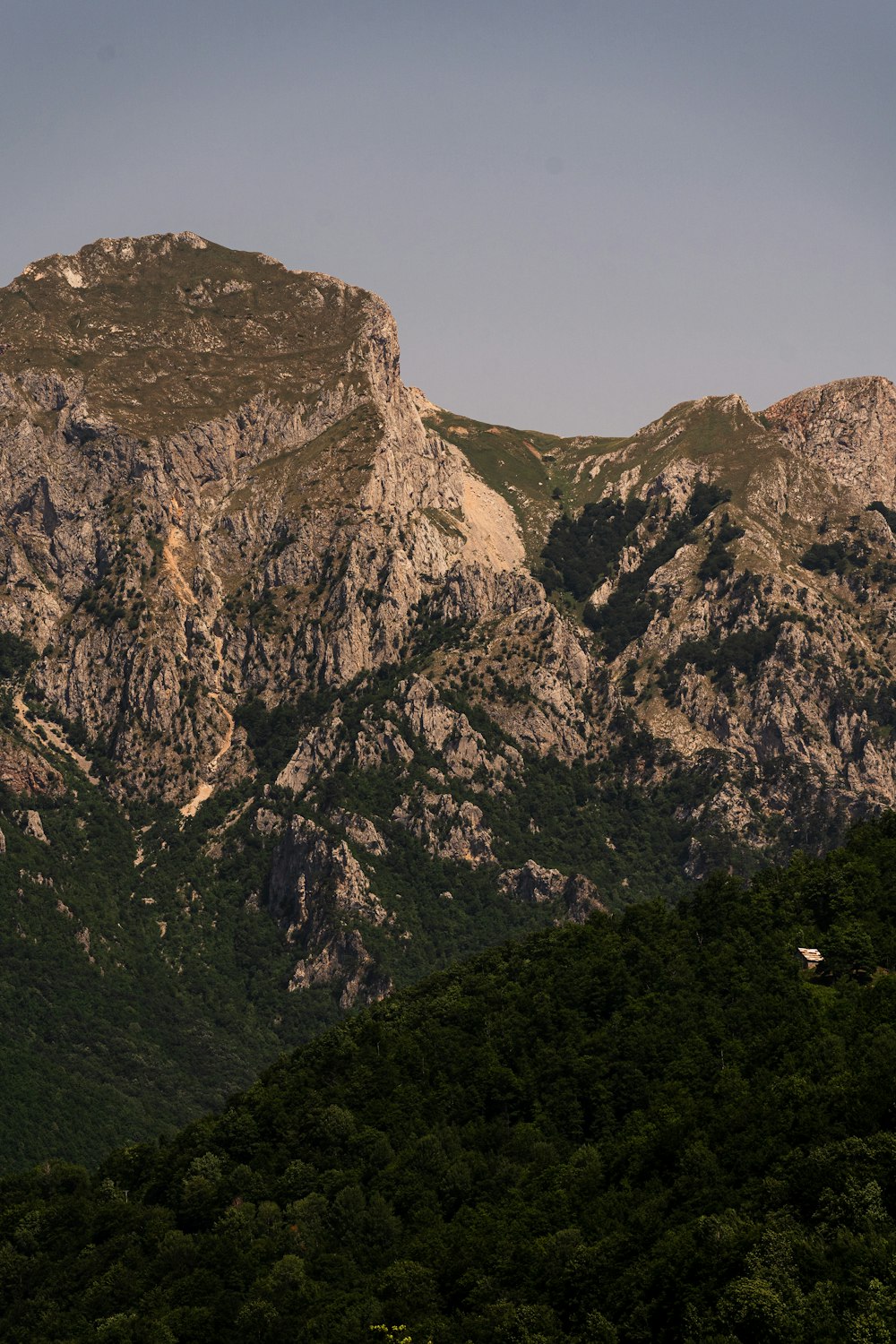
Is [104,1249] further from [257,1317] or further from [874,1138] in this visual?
[874,1138]

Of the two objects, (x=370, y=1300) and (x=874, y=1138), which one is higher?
(x=874, y=1138)

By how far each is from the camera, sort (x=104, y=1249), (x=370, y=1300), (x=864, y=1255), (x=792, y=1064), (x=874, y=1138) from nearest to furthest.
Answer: (x=864, y=1255) < (x=874, y=1138) < (x=370, y=1300) < (x=792, y=1064) < (x=104, y=1249)

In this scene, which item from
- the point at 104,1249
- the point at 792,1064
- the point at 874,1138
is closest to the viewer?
the point at 874,1138

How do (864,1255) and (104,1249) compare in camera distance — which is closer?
(864,1255)

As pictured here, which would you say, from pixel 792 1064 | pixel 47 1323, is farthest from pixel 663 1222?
pixel 47 1323

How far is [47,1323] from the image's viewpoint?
180 metres

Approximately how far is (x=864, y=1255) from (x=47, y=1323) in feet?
297

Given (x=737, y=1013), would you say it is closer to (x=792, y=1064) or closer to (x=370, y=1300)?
(x=792, y=1064)

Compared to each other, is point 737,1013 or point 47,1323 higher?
point 737,1013

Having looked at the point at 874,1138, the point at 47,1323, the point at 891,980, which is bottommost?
the point at 47,1323

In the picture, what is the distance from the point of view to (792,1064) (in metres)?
176

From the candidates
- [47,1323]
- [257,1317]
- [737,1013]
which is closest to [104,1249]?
[47,1323]

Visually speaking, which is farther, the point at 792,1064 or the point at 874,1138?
the point at 792,1064

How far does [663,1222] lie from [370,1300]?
90.6ft
